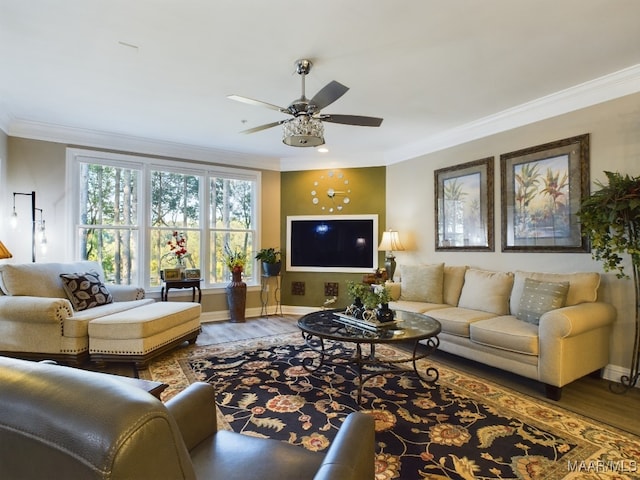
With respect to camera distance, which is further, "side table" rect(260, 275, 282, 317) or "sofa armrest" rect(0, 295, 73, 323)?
"side table" rect(260, 275, 282, 317)

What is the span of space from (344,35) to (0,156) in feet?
13.8

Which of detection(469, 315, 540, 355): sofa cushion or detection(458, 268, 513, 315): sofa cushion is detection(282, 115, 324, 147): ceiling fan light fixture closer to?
detection(469, 315, 540, 355): sofa cushion

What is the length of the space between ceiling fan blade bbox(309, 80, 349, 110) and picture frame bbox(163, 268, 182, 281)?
3366 millimetres

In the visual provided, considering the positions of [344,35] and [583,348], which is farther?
[583,348]

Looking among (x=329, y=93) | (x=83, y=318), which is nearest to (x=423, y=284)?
(x=329, y=93)

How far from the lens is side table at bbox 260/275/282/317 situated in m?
6.01

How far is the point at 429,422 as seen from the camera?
2.35 metres

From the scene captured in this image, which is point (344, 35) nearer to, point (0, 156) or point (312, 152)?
point (312, 152)

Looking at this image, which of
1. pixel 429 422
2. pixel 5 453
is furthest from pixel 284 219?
pixel 5 453

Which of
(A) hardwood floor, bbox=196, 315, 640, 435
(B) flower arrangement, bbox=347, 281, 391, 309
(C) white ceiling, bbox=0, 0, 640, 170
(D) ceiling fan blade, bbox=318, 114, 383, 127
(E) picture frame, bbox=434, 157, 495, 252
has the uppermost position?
(C) white ceiling, bbox=0, 0, 640, 170

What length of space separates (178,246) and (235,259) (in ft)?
2.93

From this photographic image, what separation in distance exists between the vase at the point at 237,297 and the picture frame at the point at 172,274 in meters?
0.80

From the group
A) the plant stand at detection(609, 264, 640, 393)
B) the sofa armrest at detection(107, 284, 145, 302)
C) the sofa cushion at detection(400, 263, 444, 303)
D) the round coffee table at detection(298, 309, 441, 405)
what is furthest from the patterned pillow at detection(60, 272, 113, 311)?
the plant stand at detection(609, 264, 640, 393)

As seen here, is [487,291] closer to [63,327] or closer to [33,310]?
[63,327]
